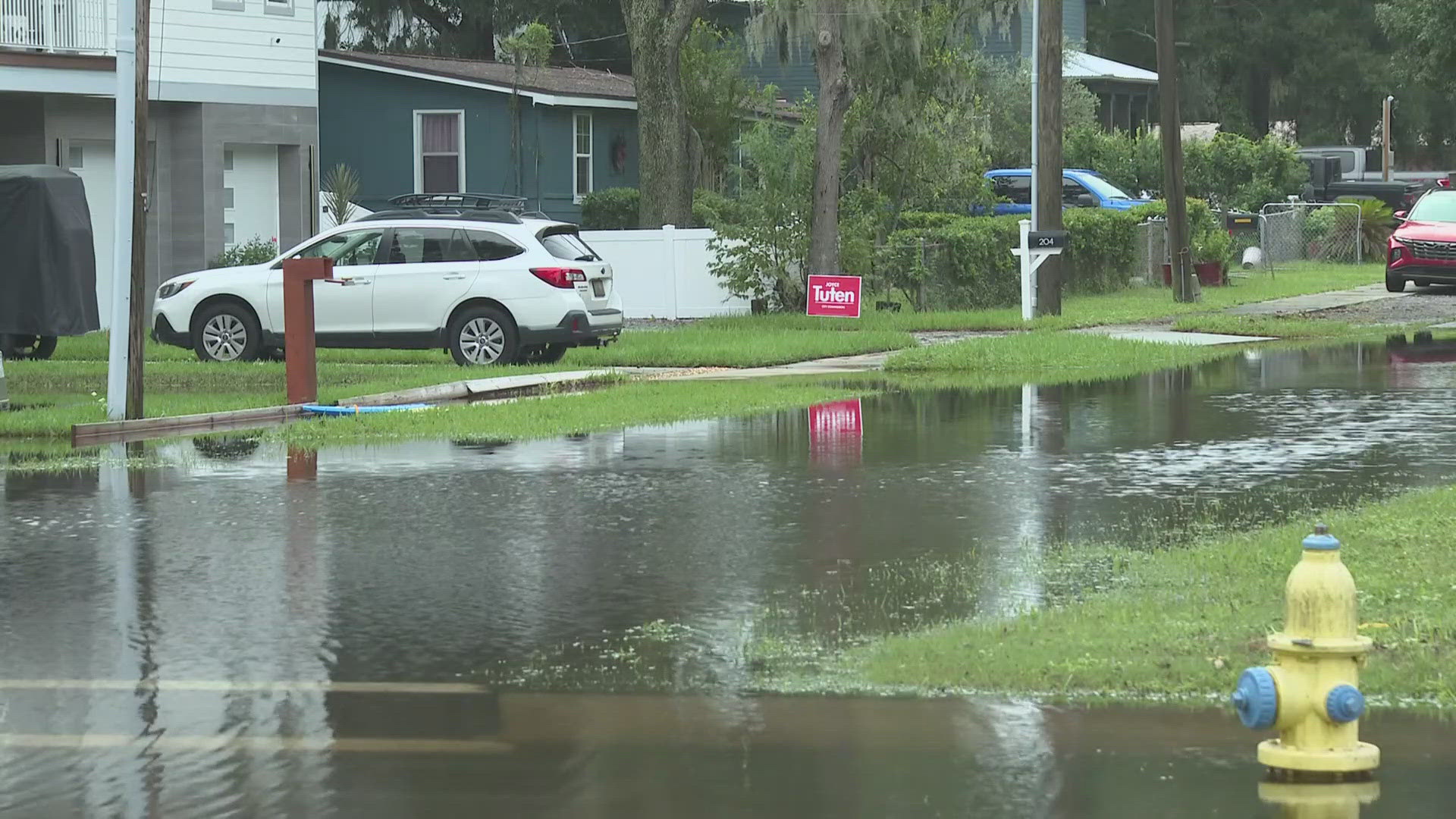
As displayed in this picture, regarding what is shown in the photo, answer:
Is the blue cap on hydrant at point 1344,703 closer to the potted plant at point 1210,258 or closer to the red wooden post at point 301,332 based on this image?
Answer: the red wooden post at point 301,332

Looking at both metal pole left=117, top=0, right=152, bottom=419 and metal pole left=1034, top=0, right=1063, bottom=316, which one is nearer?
metal pole left=117, top=0, right=152, bottom=419

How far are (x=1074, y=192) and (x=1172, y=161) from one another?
8.79 metres

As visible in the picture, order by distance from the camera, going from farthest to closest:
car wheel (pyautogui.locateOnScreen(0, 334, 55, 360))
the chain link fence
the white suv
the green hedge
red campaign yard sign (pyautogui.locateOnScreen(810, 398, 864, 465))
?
1. the chain link fence
2. the green hedge
3. car wheel (pyautogui.locateOnScreen(0, 334, 55, 360))
4. the white suv
5. red campaign yard sign (pyautogui.locateOnScreen(810, 398, 864, 465))

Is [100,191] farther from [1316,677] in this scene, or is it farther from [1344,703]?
[1344,703]

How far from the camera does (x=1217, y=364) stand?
900 inches

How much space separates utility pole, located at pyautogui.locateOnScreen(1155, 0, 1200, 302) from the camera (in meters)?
32.3

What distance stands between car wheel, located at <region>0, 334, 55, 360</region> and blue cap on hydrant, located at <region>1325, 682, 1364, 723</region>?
67.0 ft

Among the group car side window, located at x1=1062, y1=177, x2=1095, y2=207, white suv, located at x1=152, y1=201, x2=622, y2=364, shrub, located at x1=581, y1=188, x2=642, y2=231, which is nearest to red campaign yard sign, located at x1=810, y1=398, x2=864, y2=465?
white suv, located at x1=152, y1=201, x2=622, y2=364

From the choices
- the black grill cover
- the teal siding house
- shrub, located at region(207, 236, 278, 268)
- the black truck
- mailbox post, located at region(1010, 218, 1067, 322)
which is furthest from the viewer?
the black truck

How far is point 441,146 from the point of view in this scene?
3922cm

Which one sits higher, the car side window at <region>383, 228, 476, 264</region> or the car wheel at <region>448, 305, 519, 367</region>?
the car side window at <region>383, 228, 476, 264</region>

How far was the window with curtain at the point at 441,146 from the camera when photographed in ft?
128

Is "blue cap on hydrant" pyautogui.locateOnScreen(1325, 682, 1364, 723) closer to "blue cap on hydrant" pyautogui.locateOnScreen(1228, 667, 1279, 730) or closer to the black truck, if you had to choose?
"blue cap on hydrant" pyautogui.locateOnScreen(1228, 667, 1279, 730)

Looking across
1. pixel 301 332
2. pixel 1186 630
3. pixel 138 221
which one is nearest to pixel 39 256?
pixel 301 332
